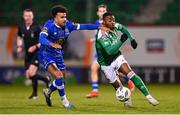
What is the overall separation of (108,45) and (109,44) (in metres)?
0.03

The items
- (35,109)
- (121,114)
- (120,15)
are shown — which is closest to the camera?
(121,114)

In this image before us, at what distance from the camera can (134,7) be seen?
83.8 ft

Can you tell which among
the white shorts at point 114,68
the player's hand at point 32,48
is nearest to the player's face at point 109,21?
the white shorts at point 114,68

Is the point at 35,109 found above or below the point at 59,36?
below

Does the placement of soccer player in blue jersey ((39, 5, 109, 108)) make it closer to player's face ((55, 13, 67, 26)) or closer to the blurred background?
player's face ((55, 13, 67, 26))

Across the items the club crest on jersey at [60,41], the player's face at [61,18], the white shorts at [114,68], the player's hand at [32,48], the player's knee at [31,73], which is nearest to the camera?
the player's face at [61,18]

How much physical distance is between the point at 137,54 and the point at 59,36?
456 inches

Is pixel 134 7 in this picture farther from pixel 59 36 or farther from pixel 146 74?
pixel 59 36

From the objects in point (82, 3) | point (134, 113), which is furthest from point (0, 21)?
point (134, 113)

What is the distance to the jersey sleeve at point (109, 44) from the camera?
12.6 meters

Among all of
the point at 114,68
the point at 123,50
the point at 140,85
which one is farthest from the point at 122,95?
the point at 123,50

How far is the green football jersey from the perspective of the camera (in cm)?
1262

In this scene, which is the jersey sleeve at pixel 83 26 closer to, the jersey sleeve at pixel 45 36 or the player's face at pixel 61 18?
the player's face at pixel 61 18

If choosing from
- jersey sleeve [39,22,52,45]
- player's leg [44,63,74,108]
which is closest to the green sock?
player's leg [44,63,74,108]
